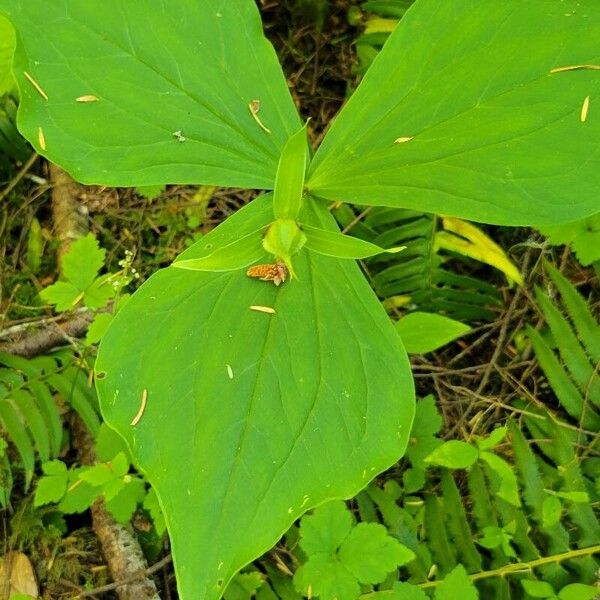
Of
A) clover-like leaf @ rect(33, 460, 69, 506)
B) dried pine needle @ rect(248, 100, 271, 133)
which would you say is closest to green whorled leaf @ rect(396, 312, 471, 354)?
dried pine needle @ rect(248, 100, 271, 133)

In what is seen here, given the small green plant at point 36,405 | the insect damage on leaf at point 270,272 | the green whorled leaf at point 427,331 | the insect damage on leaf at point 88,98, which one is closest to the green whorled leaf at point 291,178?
the insect damage on leaf at point 270,272

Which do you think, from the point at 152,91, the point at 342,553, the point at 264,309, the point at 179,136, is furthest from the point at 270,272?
the point at 342,553

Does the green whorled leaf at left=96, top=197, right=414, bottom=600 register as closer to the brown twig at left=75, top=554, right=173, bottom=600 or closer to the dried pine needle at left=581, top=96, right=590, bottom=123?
the dried pine needle at left=581, top=96, right=590, bottom=123

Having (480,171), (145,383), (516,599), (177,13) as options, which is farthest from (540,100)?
(516,599)

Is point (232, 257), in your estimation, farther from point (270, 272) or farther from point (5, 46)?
point (5, 46)

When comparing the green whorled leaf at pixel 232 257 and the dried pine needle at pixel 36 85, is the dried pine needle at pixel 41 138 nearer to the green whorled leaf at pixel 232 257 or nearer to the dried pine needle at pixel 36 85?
the dried pine needle at pixel 36 85
